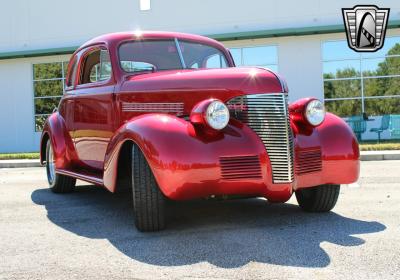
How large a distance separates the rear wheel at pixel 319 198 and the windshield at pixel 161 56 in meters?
1.81

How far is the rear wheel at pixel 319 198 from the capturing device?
5194 millimetres

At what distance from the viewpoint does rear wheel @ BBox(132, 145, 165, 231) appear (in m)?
4.45

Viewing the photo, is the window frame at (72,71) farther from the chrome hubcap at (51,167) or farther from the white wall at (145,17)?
the white wall at (145,17)

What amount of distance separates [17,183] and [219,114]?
5.91m

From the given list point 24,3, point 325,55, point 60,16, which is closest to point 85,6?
point 60,16

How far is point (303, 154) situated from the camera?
4.75 meters

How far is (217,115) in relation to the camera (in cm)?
434

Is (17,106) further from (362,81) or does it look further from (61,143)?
(61,143)

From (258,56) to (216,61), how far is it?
538 inches

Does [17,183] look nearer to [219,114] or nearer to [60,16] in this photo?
[219,114]

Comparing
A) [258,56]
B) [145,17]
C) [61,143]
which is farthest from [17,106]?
[61,143]

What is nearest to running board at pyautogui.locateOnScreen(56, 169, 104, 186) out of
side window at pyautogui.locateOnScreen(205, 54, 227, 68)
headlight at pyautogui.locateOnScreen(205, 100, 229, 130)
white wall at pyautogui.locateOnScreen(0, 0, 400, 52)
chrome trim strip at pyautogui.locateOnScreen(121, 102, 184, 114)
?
chrome trim strip at pyautogui.locateOnScreen(121, 102, 184, 114)

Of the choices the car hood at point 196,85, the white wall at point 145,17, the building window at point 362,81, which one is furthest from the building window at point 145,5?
the car hood at point 196,85

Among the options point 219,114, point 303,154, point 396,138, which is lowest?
point 396,138
